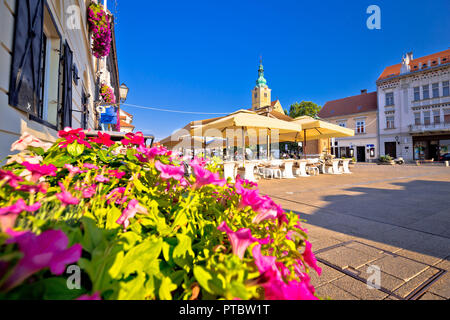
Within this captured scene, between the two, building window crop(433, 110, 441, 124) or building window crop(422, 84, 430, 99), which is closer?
building window crop(433, 110, 441, 124)

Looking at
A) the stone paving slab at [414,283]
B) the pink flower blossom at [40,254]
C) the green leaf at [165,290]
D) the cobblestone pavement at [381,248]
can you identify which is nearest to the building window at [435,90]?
the cobblestone pavement at [381,248]

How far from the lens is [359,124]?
31453 millimetres

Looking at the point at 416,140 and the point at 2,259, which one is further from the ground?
the point at 416,140

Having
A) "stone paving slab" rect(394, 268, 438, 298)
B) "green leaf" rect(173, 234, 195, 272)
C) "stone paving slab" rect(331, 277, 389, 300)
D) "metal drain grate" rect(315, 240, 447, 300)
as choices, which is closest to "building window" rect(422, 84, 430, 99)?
"metal drain grate" rect(315, 240, 447, 300)

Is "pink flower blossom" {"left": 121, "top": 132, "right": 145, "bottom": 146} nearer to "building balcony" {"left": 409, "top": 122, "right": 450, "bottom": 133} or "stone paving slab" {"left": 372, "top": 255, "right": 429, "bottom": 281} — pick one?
"stone paving slab" {"left": 372, "top": 255, "right": 429, "bottom": 281}

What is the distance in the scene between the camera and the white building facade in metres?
25.1

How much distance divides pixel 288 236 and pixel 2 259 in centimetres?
68

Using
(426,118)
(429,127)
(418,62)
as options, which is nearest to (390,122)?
(426,118)

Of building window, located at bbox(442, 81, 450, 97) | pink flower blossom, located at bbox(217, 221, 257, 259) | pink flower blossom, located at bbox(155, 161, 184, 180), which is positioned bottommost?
pink flower blossom, located at bbox(217, 221, 257, 259)

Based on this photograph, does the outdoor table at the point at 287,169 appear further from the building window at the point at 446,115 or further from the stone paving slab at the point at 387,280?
the building window at the point at 446,115
